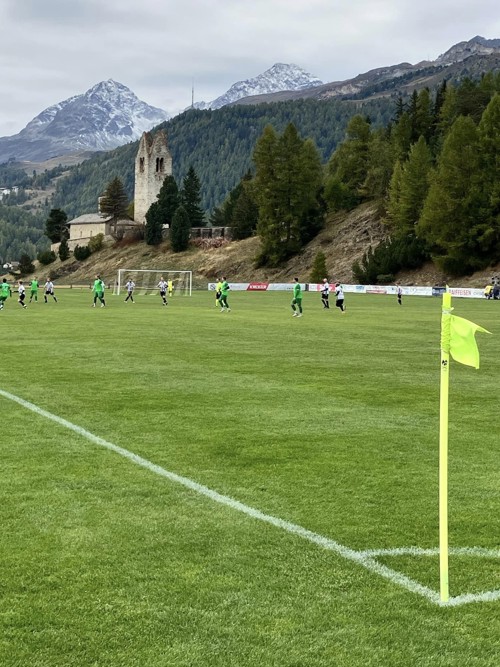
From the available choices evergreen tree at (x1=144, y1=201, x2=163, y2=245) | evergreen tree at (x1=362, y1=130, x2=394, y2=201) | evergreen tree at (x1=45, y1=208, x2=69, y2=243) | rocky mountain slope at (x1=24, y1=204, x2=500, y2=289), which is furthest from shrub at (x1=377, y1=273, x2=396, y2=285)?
evergreen tree at (x1=45, y1=208, x2=69, y2=243)

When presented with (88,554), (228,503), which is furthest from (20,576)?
(228,503)

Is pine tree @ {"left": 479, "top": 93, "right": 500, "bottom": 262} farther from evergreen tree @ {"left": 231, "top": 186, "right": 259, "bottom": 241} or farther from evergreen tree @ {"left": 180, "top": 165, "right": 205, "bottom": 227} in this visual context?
evergreen tree @ {"left": 180, "top": 165, "right": 205, "bottom": 227}

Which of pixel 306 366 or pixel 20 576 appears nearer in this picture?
pixel 20 576

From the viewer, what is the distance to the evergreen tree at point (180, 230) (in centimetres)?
12206

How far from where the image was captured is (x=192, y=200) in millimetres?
138000

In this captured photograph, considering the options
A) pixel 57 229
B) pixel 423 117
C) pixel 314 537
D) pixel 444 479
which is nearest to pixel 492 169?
pixel 423 117

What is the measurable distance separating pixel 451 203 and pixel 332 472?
76904mm

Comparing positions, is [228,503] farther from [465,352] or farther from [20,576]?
[465,352]

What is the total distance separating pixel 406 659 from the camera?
4234 millimetres

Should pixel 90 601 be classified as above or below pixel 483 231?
below

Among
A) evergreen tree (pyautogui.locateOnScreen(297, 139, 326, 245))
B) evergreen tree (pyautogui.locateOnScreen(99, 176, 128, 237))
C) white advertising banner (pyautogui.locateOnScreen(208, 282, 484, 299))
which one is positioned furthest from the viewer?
evergreen tree (pyautogui.locateOnScreen(99, 176, 128, 237))

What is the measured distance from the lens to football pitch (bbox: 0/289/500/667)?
4434 millimetres

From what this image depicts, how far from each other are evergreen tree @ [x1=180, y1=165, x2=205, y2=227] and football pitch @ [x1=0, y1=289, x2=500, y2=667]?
401 ft

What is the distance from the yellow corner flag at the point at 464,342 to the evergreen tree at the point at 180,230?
389 feet
